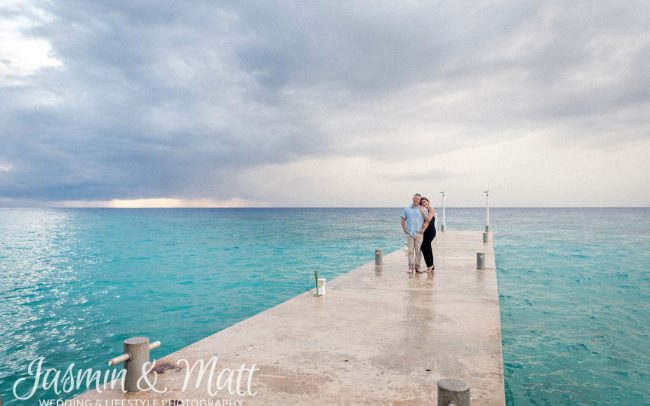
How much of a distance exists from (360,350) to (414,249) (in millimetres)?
6371

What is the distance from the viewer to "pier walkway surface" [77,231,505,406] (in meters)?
4.23

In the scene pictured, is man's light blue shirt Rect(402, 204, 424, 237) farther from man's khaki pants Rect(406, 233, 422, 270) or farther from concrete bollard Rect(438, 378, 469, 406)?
concrete bollard Rect(438, 378, 469, 406)

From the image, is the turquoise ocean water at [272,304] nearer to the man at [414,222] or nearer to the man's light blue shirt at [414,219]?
the man at [414,222]

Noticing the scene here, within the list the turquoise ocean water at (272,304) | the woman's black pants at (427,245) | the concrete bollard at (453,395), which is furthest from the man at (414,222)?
the concrete bollard at (453,395)

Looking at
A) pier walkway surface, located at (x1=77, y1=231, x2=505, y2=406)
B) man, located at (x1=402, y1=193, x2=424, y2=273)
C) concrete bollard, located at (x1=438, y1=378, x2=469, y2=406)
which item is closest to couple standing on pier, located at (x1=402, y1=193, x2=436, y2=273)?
man, located at (x1=402, y1=193, x2=424, y2=273)

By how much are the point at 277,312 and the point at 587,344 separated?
7731mm

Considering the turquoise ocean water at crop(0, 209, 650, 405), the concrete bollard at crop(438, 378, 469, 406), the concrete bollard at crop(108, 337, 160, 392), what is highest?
the concrete bollard at crop(438, 378, 469, 406)

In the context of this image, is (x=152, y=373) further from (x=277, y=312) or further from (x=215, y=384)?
(x=277, y=312)

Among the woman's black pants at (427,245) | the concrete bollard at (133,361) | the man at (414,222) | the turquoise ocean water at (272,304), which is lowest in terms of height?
the turquoise ocean water at (272,304)

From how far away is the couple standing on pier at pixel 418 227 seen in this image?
10.9 metres

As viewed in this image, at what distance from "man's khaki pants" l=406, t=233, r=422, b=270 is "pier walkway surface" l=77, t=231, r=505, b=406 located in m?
2.03

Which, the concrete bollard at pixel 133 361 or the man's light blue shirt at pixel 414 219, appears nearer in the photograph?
the concrete bollard at pixel 133 361

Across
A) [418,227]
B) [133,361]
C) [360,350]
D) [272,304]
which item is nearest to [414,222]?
[418,227]

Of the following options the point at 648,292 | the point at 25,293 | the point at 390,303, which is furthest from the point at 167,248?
the point at 648,292
